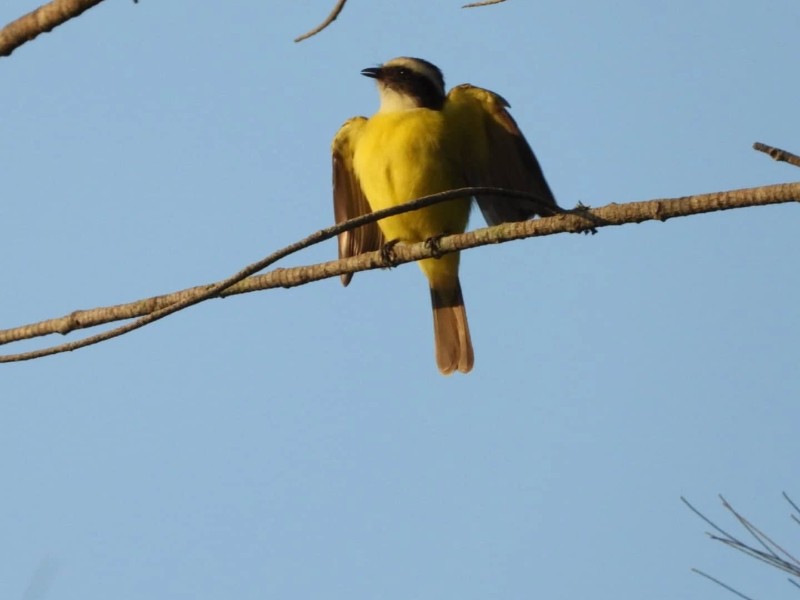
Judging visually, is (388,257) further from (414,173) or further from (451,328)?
(451,328)

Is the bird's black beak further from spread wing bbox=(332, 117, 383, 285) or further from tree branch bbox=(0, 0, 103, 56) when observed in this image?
tree branch bbox=(0, 0, 103, 56)

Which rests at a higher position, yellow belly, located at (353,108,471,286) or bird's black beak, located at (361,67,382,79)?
bird's black beak, located at (361,67,382,79)

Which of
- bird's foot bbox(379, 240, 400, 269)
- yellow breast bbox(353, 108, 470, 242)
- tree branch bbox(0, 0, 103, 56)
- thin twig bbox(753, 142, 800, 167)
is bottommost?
thin twig bbox(753, 142, 800, 167)

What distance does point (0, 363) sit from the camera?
3840 mm

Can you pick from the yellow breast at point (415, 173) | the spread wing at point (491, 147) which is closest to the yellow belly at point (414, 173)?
the yellow breast at point (415, 173)

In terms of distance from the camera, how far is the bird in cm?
646

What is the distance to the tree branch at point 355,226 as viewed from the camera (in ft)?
10.9

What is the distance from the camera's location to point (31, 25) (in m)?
→ 2.92

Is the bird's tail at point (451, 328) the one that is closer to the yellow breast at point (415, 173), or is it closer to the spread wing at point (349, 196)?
the spread wing at point (349, 196)

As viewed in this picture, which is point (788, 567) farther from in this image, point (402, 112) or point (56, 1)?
point (402, 112)

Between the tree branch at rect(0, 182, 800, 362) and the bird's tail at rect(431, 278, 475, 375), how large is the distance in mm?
2720

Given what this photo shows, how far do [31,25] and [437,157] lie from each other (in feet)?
12.2

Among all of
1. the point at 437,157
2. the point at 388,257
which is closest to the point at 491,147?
the point at 437,157

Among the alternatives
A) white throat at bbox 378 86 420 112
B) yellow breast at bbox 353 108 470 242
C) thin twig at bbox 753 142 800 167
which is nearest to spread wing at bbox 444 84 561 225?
yellow breast at bbox 353 108 470 242
